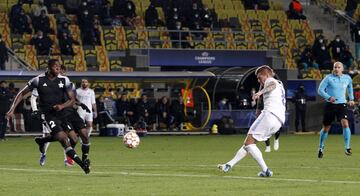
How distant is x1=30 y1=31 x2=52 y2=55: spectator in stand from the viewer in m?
47.9

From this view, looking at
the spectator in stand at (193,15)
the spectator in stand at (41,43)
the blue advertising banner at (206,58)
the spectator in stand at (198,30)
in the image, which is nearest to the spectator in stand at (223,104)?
the blue advertising banner at (206,58)

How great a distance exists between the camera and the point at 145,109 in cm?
4628

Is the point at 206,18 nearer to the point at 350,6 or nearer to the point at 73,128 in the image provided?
the point at 350,6

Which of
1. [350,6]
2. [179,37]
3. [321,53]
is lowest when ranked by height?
[321,53]

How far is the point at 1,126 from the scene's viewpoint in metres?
39.9

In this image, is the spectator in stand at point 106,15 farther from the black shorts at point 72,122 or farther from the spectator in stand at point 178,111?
the black shorts at point 72,122

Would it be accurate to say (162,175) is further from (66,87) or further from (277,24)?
(277,24)

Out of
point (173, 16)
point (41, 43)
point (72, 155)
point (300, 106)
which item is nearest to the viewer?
point (72, 155)

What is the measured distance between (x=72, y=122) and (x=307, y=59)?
33.7 m

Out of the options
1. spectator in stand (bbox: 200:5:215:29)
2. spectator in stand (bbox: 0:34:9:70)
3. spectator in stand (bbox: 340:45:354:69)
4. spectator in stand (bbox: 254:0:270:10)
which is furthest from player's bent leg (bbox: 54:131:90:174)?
spectator in stand (bbox: 254:0:270:10)

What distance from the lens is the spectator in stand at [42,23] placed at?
4884cm

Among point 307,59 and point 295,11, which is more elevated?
point 295,11

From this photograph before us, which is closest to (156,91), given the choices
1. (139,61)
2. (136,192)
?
(139,61)

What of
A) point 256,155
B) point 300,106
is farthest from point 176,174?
point 300,106
